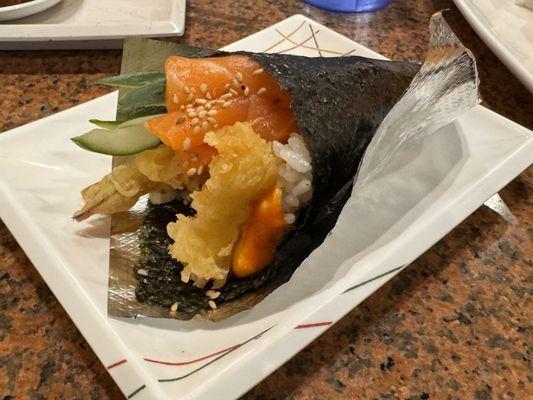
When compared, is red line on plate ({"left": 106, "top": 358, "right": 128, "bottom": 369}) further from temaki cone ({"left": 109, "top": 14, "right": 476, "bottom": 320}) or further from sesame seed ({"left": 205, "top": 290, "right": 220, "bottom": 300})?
sesame seed ({"left": 205, "top": 290, "right": 220, "bottom": 300})

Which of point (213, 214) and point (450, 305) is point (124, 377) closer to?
point (213, 214)

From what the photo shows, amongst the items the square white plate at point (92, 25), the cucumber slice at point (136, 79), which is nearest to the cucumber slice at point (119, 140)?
the cucumber slice at point (136, 79)

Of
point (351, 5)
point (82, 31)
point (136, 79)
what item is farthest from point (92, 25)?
point (351, 5)

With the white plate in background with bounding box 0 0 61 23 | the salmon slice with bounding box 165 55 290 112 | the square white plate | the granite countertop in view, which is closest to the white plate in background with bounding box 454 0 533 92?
the granite countertop

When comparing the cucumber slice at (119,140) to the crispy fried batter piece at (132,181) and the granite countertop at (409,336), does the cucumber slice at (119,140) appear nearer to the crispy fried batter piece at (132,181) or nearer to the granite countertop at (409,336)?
the crispy fried batter piece at (132,181)

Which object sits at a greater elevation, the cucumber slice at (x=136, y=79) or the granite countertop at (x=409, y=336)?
the cucumber slice at (x=136, y=79)

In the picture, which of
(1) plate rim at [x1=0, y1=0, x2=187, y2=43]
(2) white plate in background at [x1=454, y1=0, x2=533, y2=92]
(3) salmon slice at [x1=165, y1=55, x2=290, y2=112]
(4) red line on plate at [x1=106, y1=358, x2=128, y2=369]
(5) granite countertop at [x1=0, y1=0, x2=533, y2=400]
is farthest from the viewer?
(1) plate rim at [x1=0, y1=0, x2=187, y2=43]

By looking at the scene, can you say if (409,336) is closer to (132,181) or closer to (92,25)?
(132,181)
